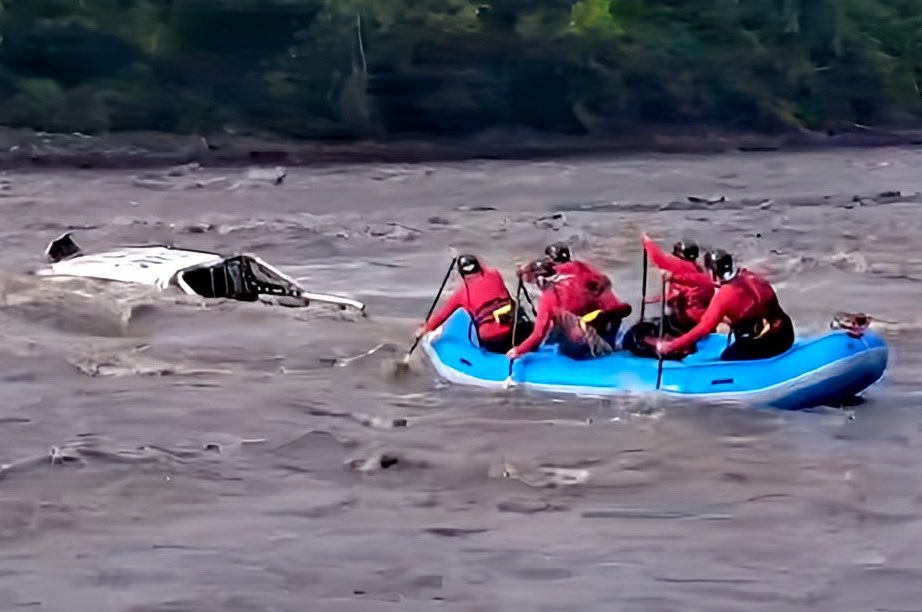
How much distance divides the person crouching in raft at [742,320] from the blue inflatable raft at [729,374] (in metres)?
0.09

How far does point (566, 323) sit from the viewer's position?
1055cm

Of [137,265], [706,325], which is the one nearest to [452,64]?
[137,265]

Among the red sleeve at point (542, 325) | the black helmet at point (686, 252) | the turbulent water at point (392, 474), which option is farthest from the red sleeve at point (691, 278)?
the turbulent water at point (392, 474)

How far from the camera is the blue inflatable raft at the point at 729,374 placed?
1006cm

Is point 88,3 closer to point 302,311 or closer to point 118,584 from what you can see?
point 302,311

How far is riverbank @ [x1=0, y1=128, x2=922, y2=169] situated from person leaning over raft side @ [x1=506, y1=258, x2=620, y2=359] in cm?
1776

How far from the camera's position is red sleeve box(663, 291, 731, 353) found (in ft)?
33.1

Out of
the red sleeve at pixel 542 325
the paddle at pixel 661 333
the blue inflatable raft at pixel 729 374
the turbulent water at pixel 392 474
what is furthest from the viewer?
the red sleeve at pixel 542 325

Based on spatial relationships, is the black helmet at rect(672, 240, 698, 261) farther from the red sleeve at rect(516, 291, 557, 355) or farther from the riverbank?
the riverbank

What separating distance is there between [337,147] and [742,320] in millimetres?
19719

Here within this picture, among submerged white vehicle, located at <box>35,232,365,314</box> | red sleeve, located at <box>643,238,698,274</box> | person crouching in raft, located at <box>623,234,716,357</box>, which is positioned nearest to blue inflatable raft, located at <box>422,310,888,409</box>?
person crouching in raft, located at <box>623,234,716,357</box>

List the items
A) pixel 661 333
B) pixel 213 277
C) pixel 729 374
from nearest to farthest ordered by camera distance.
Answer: pixel 729 374 → pixel 661 333 → pixel 213 277

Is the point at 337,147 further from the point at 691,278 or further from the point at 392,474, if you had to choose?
the point at 392,474

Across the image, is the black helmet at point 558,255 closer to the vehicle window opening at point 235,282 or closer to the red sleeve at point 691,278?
the red sleeve at point 691,278
